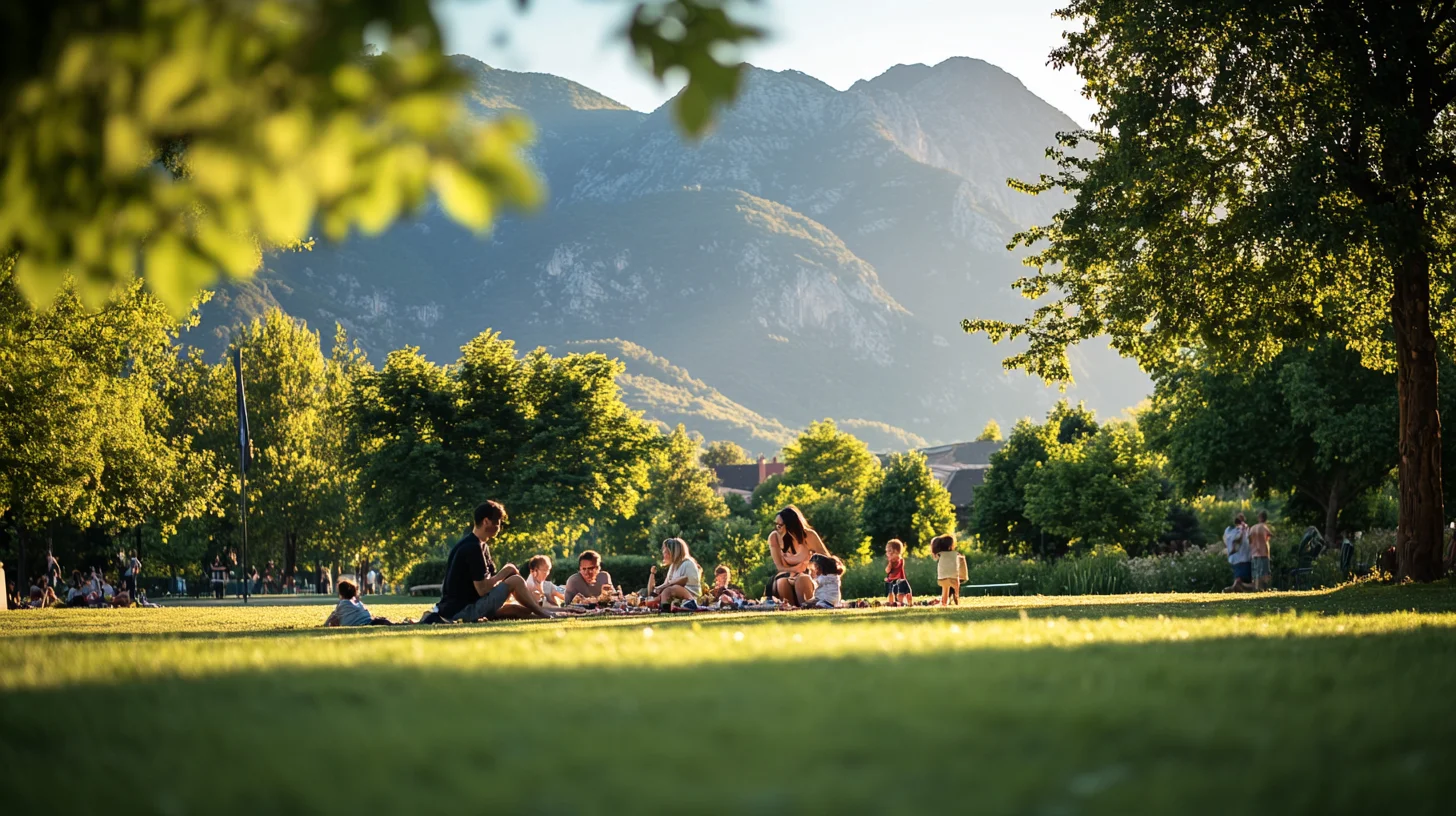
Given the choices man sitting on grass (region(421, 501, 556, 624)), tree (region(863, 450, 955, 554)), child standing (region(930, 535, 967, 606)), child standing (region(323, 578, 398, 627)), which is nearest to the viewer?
man sitting on grass (region(421, 501, 556, 624))

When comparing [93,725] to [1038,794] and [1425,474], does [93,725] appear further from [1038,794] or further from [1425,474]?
[1425,474]

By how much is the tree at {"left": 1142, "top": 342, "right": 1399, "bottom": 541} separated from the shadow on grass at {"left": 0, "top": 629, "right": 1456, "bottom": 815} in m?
42.4

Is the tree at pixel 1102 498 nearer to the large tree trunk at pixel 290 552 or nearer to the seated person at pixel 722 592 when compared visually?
the seated person at pixel 722 592

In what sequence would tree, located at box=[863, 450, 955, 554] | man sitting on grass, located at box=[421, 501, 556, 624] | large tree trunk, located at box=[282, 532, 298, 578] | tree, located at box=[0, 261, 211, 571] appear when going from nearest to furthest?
man sitting on grass, located at box=[421, 501, 556, 624] < tree, located at box=[0, 261, 211, 571] < tree, located at box=[863, 450, 955, 554] < large tree trunk, located at box=[282, 532, 298, 578]

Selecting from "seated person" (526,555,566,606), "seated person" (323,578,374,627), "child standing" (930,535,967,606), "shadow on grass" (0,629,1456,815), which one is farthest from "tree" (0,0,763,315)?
"child standing" (930,535,967,606)

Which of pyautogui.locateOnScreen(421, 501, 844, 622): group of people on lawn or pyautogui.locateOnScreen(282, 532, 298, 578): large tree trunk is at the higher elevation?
pyautogui.locateOnScreen(282, 532, 298, 578): large tree trunk

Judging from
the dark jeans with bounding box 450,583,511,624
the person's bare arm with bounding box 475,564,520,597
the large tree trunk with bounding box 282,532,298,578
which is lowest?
the dark jeans with bounding box 450,583,511,624

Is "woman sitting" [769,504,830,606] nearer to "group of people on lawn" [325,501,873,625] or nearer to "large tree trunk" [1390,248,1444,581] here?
"group of people on lawn" [325,501,873,625]

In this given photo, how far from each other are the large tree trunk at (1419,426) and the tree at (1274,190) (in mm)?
28

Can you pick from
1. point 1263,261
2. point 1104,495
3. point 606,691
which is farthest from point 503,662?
point 1104,495

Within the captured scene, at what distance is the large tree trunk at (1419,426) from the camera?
20875mm

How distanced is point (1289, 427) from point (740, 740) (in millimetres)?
49716

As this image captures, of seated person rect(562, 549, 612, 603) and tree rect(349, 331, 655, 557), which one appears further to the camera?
tree rect(349, 331, 655, 557)

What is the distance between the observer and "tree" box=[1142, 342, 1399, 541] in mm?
44531
